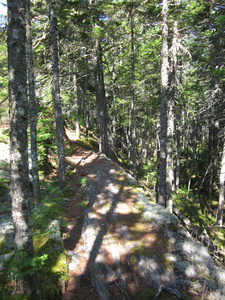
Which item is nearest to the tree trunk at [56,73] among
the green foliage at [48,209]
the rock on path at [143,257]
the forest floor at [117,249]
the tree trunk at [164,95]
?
the green foliage at [48,209]

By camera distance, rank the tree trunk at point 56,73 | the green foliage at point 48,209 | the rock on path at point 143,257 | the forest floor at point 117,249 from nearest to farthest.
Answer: the rock on path at point 143,257 → the forest floor at point 117,249 → the green foliage at point 48,209 → the tree trunk at point 56,73

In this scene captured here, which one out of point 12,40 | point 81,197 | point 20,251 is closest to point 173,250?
point 20,251

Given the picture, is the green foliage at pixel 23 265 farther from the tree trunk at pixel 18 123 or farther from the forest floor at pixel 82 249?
the forest floor at pixel 82 249

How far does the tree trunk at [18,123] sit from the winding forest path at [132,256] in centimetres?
181

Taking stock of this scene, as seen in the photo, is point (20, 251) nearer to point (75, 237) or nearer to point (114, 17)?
point (75, 237)

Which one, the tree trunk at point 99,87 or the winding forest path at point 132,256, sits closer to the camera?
the winding forest path at point 132,256

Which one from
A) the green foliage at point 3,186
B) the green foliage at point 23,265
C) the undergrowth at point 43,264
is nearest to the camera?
the green foliage at point 23,265

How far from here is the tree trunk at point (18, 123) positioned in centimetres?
384

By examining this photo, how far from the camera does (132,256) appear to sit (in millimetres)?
5504

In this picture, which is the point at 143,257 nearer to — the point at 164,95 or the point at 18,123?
the point at 18,123

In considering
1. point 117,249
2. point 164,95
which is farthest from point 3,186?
point 164,95

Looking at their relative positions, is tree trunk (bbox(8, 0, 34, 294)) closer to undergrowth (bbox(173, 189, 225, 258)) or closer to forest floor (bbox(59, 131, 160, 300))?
forest floor (bbox(59, 131, 160, 300))

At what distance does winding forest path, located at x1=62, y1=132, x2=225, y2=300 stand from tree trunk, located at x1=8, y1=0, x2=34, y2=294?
1.81m

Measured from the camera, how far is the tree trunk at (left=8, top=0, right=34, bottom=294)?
12.6 ft
